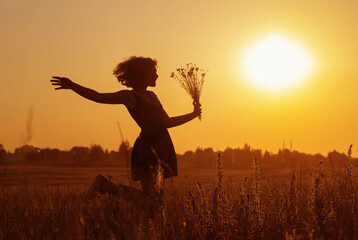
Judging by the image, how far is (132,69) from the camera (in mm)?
5895

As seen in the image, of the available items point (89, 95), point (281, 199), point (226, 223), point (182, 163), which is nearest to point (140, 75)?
point (89, 95)

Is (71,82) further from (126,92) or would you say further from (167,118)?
(167,118)

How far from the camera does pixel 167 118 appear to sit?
19.2 feet

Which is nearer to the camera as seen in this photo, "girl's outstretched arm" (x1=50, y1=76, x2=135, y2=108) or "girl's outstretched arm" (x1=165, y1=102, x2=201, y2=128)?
"girl's outstretched arm" (x1=50, y1=76, x2=135, y2=108)

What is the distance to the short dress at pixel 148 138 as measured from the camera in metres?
5.57

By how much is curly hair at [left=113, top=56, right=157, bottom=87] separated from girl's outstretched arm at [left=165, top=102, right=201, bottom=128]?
584 mm

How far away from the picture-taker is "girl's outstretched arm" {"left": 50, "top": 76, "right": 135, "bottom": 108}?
496 centimetres

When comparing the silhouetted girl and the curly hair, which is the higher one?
the curly hair

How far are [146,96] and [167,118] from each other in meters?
0.38

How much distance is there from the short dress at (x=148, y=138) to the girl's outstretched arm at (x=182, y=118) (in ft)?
0.52

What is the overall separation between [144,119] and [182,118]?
0.55 m

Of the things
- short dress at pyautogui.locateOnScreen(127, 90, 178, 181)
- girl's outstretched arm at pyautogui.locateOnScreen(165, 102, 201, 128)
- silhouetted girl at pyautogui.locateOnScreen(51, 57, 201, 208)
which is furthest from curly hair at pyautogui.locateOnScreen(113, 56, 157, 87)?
girl's outstretched arm at pyautogui.locateOnScreen(165, 102, 201, 128)

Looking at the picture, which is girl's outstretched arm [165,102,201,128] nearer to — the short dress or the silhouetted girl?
the silhouetted girl

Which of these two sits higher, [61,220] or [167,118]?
[167,118]
